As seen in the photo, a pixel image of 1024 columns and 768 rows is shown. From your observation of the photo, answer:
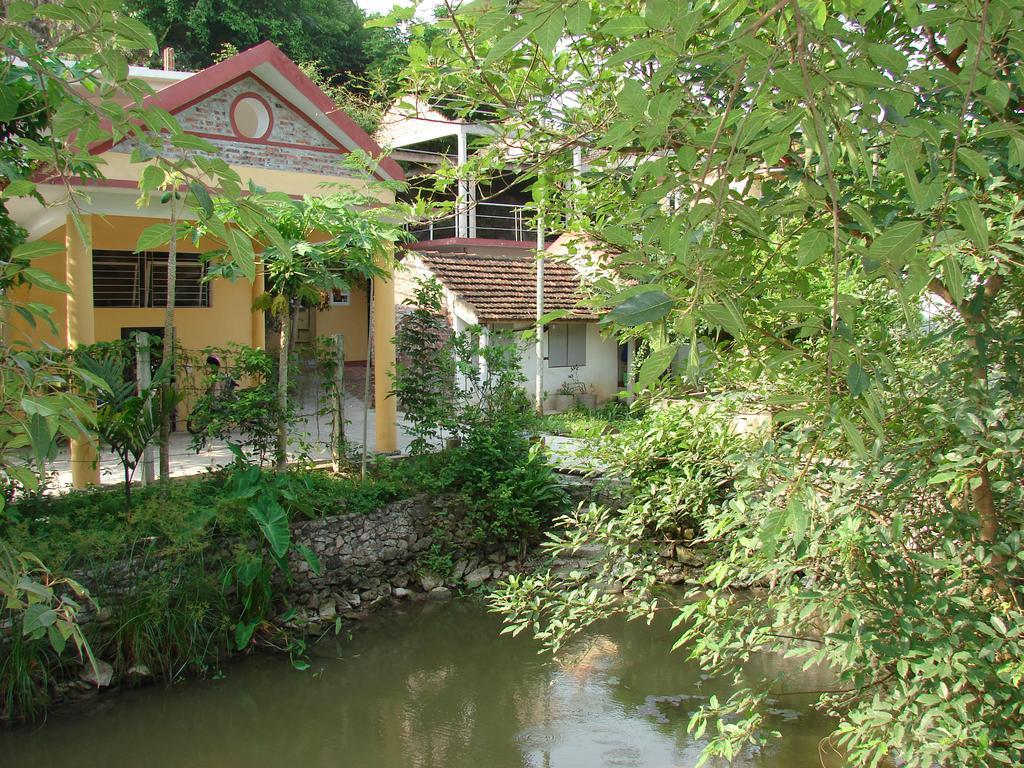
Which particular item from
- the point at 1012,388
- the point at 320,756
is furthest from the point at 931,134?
the point at 320,756

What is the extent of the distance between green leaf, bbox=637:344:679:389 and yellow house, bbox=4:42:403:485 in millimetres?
7640

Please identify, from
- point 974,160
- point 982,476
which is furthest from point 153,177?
point 982,476

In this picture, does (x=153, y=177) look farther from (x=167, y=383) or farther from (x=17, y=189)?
(x=167, y=383)

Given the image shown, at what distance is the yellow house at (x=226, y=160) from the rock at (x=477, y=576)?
2.31 metres

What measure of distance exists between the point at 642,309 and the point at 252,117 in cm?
959

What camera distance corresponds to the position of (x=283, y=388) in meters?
8.96

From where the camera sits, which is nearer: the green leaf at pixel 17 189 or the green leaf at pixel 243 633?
the green leaf at pixel 17 189

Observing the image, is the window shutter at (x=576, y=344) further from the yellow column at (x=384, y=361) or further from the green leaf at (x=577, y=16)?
the green leaf at (x=577, y=16)

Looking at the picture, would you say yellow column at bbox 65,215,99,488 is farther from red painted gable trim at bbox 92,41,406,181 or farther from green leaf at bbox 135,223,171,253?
green leaf at bbox 135,223,171,253

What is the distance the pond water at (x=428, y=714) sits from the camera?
611cm

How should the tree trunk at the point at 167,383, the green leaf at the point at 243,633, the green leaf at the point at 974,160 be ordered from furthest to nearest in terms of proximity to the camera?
1. the tree trunk at the point at 167,383
2. the green leaf at the point at 243,633
3. the green leaf at the point at 974,160

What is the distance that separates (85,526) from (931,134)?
740 cm

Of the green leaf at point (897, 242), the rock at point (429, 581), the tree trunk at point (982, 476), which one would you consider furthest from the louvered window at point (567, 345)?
the green leaf at point (897, 242)

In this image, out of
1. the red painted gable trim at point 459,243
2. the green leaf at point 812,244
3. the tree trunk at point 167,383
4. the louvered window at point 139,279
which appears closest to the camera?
the green leaf at point 812,244
